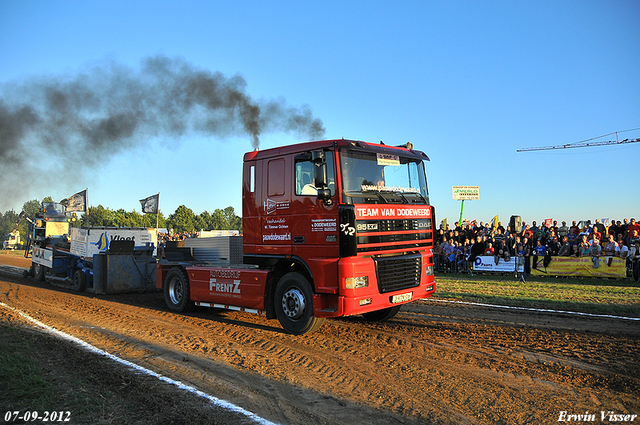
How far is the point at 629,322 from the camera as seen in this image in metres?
7.80

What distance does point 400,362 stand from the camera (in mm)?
5684

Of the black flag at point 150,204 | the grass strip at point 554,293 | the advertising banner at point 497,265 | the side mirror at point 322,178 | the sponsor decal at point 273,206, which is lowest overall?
the grass strip at point 554,293

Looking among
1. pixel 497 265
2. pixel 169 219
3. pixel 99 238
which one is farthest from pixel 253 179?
pixel 169 219

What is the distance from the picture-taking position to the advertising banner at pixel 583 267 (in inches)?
580

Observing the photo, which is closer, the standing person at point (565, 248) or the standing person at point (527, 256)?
the standing person at point (565, 248)

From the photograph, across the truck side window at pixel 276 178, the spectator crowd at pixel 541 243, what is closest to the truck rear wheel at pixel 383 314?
the truck side window at pixel 276 178

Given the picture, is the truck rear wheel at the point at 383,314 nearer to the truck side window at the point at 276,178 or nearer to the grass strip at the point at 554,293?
the truck side window at the point at 276,178

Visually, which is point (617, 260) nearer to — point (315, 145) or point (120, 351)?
point (315, 145)

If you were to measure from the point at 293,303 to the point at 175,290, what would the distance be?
14.0ft

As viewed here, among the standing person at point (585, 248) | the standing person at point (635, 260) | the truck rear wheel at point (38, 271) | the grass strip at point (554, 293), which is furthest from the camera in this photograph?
the truck rear wheel at point (38, 271)

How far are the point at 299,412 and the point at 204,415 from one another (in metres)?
0.91

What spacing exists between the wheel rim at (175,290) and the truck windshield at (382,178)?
5524mm

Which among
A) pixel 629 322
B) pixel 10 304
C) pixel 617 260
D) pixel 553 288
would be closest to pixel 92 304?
pixel 10 304

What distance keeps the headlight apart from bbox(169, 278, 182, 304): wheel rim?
528 centimetres
